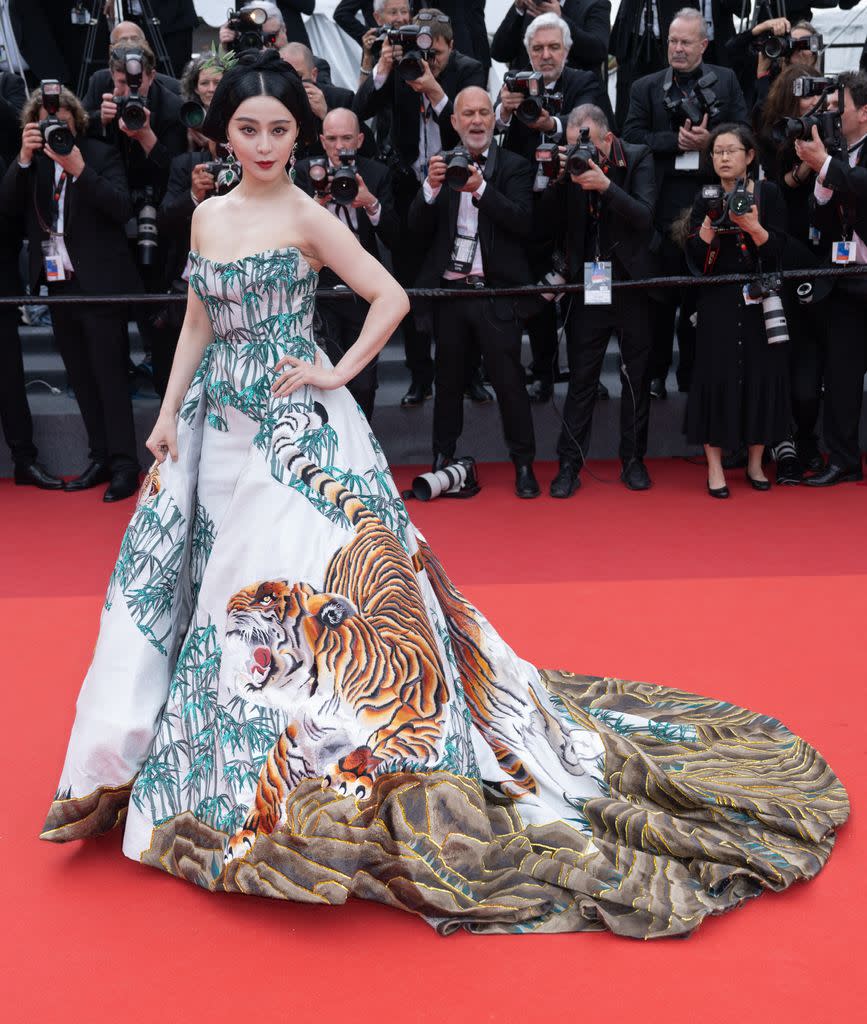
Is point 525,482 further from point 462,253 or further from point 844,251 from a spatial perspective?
point 844,251

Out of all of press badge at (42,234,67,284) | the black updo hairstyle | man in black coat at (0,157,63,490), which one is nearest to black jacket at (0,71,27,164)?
man in black coat at (0,157,63,490)

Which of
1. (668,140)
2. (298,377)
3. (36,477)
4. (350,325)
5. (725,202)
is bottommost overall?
(36,477)

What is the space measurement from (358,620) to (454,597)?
413 mm

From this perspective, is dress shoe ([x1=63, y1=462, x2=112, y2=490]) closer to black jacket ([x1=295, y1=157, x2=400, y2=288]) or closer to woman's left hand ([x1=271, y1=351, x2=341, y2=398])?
black jacket ([x1=295, y1=157, x2=400, y2=288])

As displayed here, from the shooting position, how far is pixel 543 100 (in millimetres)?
4984

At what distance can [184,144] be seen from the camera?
539 centimetres

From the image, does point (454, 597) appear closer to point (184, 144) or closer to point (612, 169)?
point (612, 169)

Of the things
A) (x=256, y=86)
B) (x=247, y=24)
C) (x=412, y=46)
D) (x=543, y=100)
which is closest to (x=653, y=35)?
(x=543, y=100)

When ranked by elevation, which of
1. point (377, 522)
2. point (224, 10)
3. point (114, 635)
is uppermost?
point (224, 10)

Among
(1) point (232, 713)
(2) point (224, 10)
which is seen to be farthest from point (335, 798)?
(2) point (224, 10)

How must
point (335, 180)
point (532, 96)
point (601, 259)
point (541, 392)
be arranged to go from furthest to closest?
point (541, 392)
point (601, 259)
point (532, 96)
point (335, 180)

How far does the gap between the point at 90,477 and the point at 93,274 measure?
84 cm

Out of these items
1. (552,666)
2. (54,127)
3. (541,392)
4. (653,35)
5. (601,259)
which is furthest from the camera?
(653,35)

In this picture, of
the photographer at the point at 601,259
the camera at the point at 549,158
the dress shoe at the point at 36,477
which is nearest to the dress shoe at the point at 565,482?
the photographer at the point at 601,259
